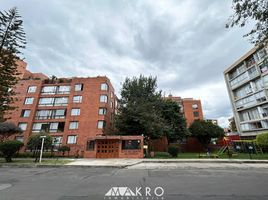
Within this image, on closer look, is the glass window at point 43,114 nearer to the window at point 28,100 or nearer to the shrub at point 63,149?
the window at point 28,100

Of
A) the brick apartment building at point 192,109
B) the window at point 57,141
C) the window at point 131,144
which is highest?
the brick apartment building at point 192,109

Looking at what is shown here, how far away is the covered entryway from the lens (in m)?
23.3

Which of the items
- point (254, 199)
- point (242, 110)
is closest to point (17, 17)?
point (254, 199)

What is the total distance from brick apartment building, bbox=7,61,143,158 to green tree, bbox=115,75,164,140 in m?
4.77

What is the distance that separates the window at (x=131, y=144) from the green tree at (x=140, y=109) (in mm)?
3172

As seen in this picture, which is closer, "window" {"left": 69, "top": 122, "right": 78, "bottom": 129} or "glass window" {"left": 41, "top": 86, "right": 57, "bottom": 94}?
"window" {"left": 69, "top": 122, "right": 78, "bottom": 129}

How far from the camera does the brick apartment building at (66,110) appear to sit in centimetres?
3004

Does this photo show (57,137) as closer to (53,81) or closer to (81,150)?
(81,150)

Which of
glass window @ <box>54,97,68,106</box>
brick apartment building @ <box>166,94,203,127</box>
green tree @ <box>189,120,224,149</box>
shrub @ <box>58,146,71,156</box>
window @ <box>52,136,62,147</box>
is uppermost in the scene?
brick apartment building @ <box>166,94,203,127</box>

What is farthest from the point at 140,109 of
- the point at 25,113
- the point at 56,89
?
the point at 25,113

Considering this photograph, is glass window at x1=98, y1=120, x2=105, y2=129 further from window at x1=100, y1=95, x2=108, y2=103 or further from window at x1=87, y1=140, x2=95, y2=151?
window at x1=87, y1=140, x2=95, y2=151

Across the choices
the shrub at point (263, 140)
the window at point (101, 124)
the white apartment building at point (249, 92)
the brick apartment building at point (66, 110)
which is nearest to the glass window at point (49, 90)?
the brick apartment building at point (66, 110)

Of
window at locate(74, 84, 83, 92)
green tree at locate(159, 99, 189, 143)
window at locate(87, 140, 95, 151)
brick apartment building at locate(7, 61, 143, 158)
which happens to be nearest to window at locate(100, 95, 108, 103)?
brick apartment building at locate(7, 61, 143, 158)

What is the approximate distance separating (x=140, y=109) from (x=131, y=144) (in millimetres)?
5805
